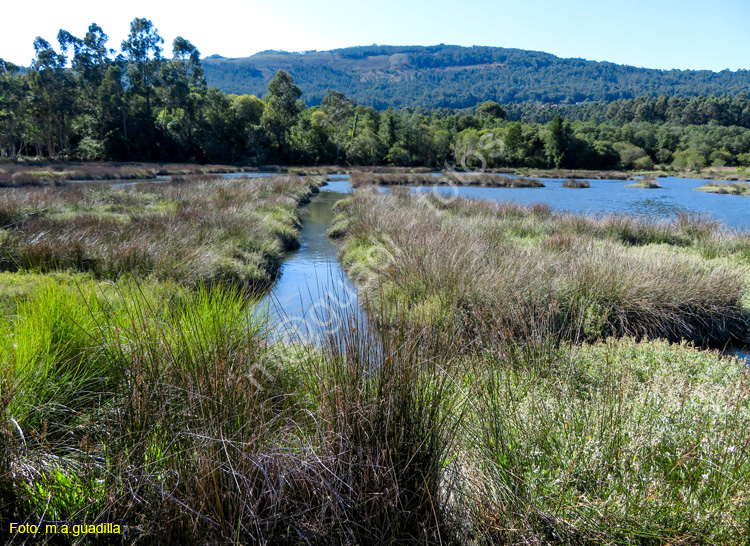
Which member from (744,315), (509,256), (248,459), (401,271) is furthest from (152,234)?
(744,315)

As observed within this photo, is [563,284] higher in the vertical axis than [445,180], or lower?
lower

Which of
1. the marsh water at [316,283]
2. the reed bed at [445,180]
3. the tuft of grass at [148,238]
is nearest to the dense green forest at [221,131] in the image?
the reed bed at [445,180]

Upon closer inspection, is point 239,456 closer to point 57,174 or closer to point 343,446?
point 343,446

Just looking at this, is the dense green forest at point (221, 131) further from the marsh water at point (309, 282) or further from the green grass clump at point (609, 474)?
the green grass clump at point (609, 474)

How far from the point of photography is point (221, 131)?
167 feet

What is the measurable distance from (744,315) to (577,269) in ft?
8.93

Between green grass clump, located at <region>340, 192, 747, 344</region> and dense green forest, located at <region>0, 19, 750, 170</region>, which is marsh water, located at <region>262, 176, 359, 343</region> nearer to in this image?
green grass clump, located at <region>340, 192, 747, 344</region>

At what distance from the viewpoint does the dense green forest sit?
40000mm

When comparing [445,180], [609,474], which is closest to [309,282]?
[609,474]

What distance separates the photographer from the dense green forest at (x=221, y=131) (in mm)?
40000

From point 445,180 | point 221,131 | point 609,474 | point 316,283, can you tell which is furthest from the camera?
point 221,131

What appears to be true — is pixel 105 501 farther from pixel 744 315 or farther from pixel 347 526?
pixel 744 315

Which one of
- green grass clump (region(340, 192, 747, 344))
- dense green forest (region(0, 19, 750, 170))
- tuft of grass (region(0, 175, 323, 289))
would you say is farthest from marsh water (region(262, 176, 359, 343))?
dense green forest (region(0, 19, 750, 170))

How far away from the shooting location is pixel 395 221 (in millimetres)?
10602
